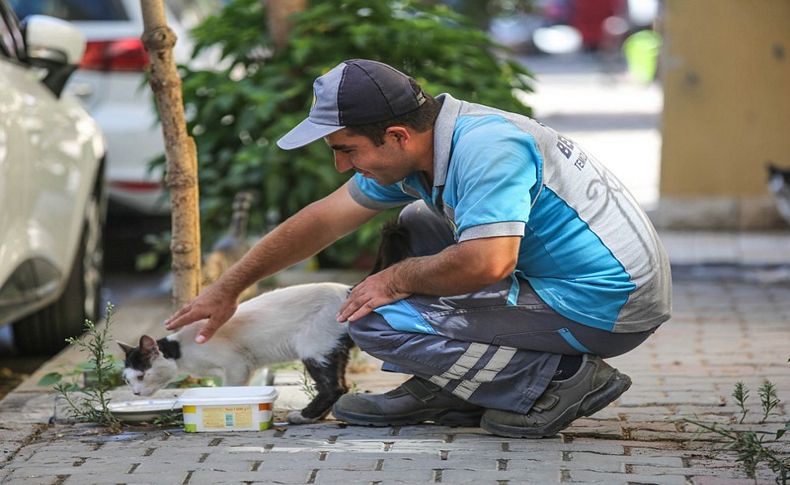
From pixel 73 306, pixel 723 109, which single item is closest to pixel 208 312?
pixel 73 306

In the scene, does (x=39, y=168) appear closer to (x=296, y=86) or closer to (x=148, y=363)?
(x=148, y=363)

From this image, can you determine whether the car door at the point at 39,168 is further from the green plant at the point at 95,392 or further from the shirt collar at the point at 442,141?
the shirt collar at the point at 442,141

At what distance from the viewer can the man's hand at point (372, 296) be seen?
4.01 meters

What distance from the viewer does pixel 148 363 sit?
14.3 feet

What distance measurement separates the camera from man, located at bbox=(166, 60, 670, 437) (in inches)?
147

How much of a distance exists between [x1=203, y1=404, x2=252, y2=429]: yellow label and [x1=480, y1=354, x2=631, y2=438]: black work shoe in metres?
0.79

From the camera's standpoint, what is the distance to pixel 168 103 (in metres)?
4.74

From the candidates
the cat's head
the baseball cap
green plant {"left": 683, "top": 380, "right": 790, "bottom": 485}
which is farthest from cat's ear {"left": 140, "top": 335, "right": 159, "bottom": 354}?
green plant {"left": 683, "top": 380, "right": 790, "bottom": 485}

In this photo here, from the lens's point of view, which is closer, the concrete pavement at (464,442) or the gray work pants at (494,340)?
the concrete pavement at (464,442)

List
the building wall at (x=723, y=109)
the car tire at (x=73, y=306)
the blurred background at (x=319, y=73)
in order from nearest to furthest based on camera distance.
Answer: the car tire at (x=73, y=306) < the blurred background at (x=319, y=73) < the building wall at (x=723, y=109)

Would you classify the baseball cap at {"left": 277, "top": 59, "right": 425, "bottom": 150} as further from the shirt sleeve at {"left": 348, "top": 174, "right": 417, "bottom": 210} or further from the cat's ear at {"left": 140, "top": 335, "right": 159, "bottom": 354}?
the cat's ear at {"left": 140, "top": 335, "right": 159, "bottom": 354}

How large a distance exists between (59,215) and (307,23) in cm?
205

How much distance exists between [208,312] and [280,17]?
328 cm

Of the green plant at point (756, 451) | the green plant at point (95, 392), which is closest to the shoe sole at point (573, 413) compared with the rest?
the green plant at point (756, 451)
